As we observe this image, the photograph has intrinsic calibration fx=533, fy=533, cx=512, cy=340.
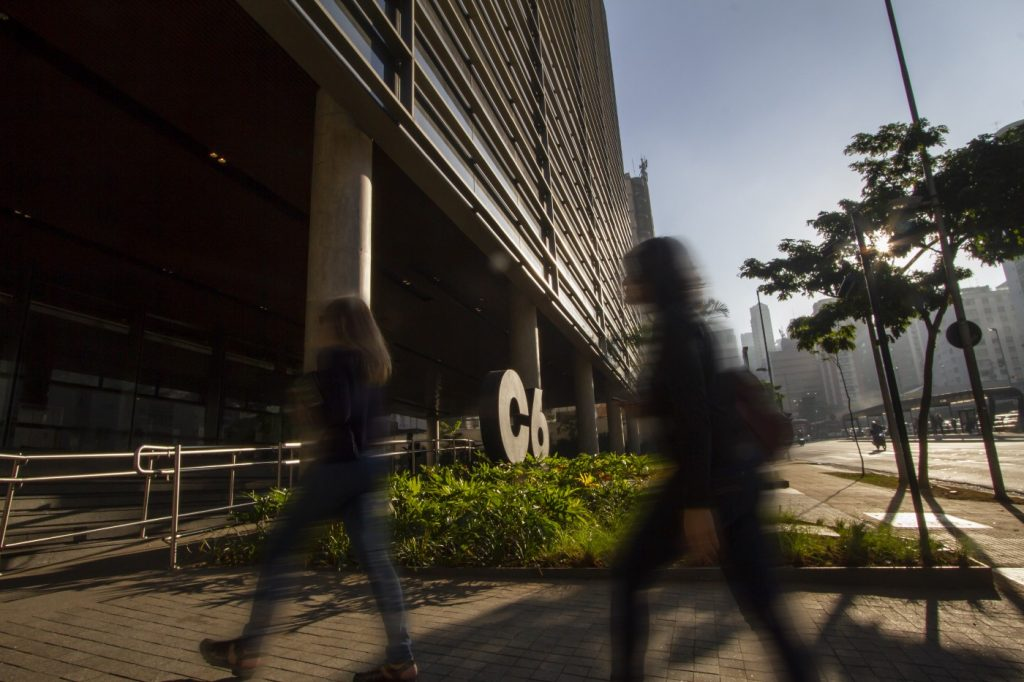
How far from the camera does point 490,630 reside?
3.25 m

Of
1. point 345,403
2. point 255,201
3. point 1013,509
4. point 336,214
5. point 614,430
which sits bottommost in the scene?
point 1013,509

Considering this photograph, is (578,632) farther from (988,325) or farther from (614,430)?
(988,325)

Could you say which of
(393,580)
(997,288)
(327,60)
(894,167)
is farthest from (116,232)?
(997,288)

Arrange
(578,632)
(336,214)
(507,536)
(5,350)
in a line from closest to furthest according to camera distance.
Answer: (578,632) → (507,536) → (336,214) → (5,350)

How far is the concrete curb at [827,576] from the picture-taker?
396cm

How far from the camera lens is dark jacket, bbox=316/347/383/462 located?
7.95 ft

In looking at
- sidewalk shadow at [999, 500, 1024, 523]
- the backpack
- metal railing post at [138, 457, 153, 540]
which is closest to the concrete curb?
the backpack

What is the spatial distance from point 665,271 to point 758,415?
0.66 meters

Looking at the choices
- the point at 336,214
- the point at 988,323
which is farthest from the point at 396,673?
the point at 988,323

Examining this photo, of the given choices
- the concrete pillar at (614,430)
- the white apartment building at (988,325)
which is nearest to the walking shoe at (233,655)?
the concrete pillar at (614,430)

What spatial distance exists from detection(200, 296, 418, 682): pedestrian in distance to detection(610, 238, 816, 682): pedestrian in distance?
1.05 metres

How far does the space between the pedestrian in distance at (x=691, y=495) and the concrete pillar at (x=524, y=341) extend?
13.8 metres

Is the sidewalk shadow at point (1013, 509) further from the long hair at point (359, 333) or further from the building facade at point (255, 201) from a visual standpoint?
the long hair at point (359, 333)

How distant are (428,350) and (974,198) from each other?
20.4 m
